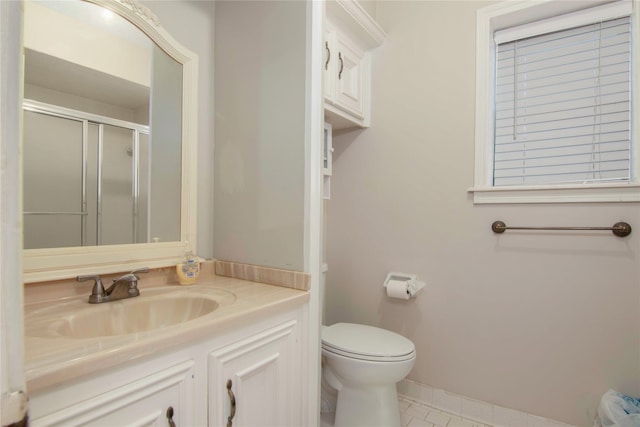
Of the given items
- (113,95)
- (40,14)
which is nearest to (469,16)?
(113,95)

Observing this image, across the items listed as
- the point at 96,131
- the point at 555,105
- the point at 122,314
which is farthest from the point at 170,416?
the point at 555,105

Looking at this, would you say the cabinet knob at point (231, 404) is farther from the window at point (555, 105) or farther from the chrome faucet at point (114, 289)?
the window at point (555, 105)

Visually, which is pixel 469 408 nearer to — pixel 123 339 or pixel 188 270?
pixel 188 270

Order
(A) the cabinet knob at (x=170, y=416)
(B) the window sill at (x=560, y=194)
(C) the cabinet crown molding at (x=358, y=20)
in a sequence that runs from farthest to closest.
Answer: (C) the cabinet crown molding at (x=358, y=20), (B) the window sill at (x=560, y=194), (A) the cabinet knob at (x=170, y=416)

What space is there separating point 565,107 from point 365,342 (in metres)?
1.56

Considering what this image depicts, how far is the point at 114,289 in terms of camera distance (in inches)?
40.6

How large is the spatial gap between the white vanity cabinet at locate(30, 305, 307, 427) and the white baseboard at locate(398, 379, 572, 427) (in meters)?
1.00

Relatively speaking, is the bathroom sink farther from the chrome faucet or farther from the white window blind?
the white window blind

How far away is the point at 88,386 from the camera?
0.61m

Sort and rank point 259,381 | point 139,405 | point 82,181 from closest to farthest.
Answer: point 139,405
point 259,381
point 82,181

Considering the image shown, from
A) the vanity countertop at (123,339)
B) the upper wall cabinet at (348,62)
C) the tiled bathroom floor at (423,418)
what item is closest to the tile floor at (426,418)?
the tiled bathroom floor at (423,418)

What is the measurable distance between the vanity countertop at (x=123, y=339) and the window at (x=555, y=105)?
1.27 metres

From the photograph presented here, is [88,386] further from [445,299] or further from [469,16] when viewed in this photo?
[469,16]

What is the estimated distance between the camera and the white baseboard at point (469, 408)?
157cm
